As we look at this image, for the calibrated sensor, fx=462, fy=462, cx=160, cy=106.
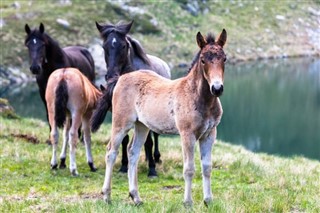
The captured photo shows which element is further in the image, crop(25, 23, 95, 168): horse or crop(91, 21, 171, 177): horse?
crop(25, 23, 95, 168): horse

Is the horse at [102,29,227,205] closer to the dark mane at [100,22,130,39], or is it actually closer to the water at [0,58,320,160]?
the dark mane at [100,22,130,39]

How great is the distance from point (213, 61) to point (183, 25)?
65186 mm

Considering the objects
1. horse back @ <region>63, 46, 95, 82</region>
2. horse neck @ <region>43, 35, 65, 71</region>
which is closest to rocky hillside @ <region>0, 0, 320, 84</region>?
horse back @ <region>63, 46, 95, 82</region>

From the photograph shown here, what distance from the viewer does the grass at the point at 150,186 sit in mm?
6568

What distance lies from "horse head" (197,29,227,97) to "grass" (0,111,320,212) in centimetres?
166

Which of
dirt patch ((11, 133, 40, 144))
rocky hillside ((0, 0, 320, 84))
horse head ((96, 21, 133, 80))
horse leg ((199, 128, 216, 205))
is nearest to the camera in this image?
horse leg ((199, 128, 216, 205))

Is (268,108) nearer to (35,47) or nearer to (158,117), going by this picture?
(35,47)

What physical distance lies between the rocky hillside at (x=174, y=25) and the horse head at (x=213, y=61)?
43.2 metres

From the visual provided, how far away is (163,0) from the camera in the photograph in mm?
73500

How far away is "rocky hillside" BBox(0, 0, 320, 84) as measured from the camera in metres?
53.7

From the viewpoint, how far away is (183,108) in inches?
259

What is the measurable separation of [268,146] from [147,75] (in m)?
19.0

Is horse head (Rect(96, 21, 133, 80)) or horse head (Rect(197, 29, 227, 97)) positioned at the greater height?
horse head (Rect(197, 29, 227, 97))

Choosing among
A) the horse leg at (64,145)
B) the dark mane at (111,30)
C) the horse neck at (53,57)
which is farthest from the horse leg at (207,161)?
the horse neck at (53,57)
